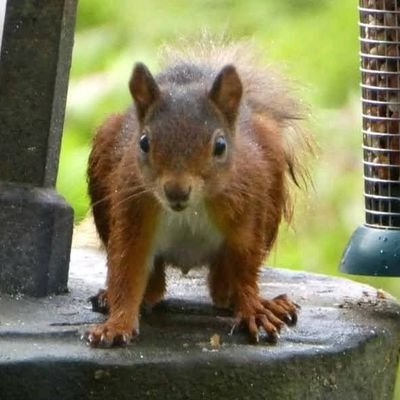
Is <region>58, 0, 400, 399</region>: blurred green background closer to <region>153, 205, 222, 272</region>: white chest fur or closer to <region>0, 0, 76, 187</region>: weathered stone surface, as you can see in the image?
Result: <region>0, 0, 76, 187</region>: weathered stone surface

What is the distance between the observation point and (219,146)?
3.78m

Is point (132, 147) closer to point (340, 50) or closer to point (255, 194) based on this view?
point (255, 194)

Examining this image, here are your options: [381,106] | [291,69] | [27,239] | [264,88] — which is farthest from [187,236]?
[291,69]

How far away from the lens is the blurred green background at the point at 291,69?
17.3 feet

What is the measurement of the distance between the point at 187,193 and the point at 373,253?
0.76 metres

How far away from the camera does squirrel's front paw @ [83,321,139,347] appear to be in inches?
150

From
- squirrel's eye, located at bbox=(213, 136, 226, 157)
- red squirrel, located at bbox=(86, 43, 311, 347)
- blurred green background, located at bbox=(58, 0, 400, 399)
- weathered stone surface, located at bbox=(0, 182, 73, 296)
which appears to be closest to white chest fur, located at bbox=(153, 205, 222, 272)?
red squirrel, located at bbox=(86, 43, 311, 347)

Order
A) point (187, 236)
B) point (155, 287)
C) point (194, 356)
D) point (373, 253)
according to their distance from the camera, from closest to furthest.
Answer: point (194, 356) < point (187, 236) < point (155, 287) < point (373, 253)

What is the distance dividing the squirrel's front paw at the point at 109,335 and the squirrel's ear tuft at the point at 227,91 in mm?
438

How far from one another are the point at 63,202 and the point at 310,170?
606 mm

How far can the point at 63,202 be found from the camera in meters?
4.22

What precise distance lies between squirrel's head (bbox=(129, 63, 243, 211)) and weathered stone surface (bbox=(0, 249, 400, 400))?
11.5 inches

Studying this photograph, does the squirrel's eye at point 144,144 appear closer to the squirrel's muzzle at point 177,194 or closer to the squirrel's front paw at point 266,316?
the squirrel's muzzle at point 177,194

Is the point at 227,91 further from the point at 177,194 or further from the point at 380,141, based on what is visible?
the point at 380,141
